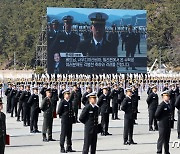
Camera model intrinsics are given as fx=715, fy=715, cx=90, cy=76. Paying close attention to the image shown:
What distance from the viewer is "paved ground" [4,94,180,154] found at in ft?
57.4

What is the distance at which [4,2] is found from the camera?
126 meters

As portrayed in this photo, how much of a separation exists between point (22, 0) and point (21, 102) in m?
96.7

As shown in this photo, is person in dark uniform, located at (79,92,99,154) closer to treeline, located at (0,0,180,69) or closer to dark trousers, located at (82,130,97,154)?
dark trousers, located at (82,130,97,154)

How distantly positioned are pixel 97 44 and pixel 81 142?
1490 inches

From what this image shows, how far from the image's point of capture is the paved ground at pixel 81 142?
1750 cm

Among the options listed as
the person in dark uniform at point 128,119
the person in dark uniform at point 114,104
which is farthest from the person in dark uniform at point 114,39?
the person in dark uniform at point 128,119

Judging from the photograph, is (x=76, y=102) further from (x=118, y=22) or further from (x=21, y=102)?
(x=118, y=22)

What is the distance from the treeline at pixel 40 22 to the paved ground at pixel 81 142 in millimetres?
64072

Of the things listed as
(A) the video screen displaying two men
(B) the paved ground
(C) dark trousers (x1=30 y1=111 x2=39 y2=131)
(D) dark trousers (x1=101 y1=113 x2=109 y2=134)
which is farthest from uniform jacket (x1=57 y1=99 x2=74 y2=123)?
(A) the video screen displaying two men

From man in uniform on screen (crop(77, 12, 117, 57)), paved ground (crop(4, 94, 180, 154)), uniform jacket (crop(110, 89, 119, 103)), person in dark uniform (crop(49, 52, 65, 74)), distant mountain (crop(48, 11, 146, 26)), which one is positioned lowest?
paved ground (crop(4, 94, 180, 154))

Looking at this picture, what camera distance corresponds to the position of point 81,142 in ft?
63.9

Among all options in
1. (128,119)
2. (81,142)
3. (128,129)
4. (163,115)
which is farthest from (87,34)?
(163,115)

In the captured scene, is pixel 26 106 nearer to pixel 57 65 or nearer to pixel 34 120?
pixel 34 120

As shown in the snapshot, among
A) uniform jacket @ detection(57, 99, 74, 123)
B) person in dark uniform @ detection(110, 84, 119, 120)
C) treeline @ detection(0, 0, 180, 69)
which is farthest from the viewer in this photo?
treeline @ detection(0, 0, 180, 69)
